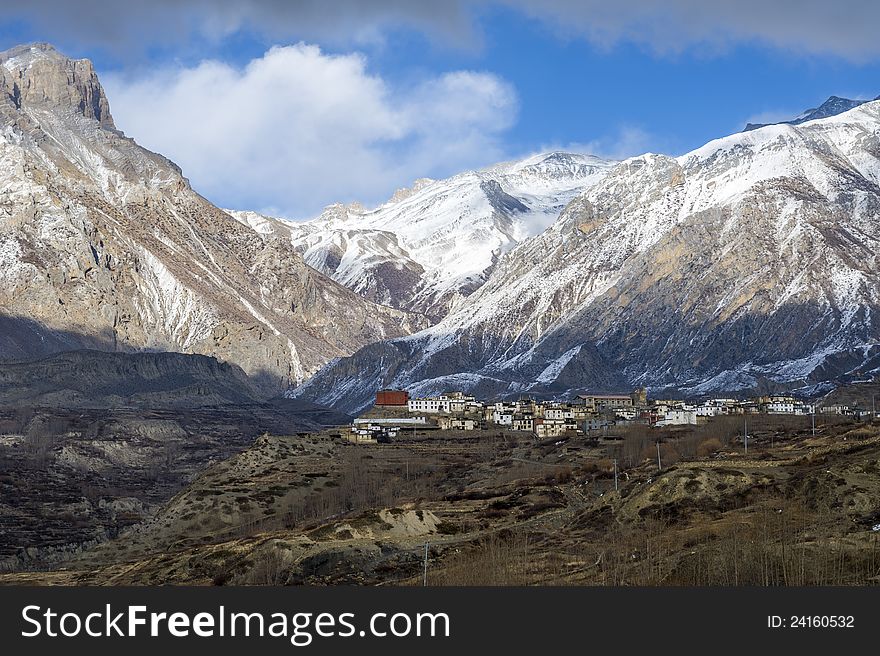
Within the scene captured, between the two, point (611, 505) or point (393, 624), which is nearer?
point (393, 624)

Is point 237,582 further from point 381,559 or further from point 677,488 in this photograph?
point 677,488

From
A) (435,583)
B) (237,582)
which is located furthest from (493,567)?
(237,582)

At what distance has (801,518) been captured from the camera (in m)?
104

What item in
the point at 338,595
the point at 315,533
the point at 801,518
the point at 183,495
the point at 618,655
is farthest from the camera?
the point at 183,495

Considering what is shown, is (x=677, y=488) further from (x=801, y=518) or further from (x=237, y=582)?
(x=237, y=582)

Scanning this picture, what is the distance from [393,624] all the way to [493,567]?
1339 inches

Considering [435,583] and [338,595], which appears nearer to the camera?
[338,595]

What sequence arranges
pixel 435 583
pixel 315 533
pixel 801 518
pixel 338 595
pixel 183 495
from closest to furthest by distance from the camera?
pixel 338 595, pixel 435 583, pixel 801 518, pixel 315 533, pixel 183 495

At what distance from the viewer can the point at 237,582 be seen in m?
116

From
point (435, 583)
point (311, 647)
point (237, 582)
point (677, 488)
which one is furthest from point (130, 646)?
point (677, 488)

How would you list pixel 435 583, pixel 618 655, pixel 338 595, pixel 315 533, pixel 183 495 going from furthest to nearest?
pixel 183 495 < pixel 315 533 < pixel 435 583 < pixel 338 595 < pixel 618 655

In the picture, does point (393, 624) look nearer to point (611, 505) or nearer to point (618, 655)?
point (618, 655)

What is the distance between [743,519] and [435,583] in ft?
82.2

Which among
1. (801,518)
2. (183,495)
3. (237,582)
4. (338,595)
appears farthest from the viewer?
(183,495)
